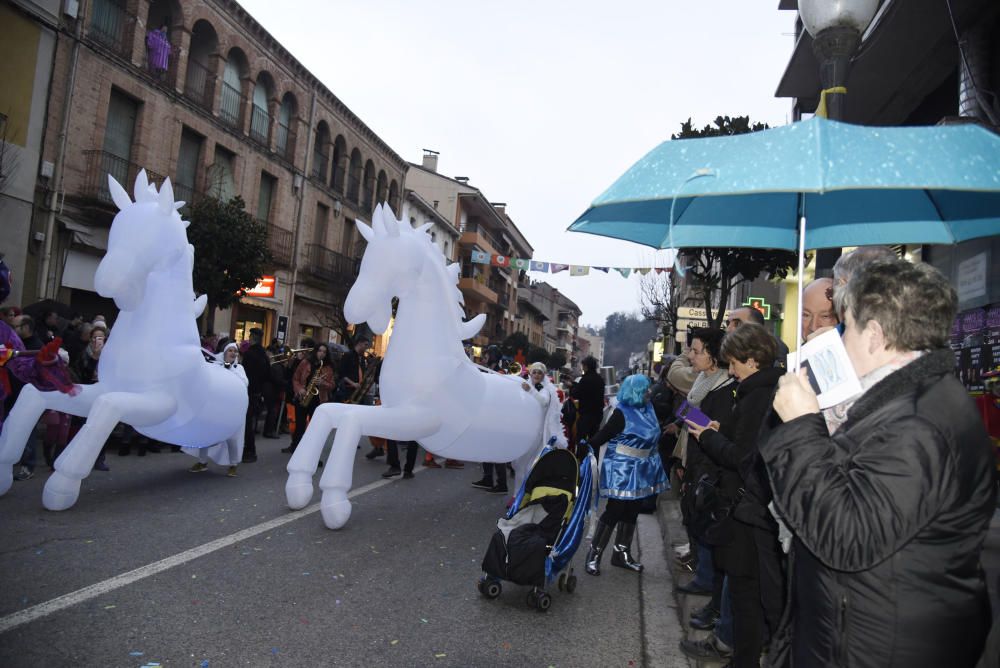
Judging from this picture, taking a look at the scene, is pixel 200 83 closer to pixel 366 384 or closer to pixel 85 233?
pixel 85 233

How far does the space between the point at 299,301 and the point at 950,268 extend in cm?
1974

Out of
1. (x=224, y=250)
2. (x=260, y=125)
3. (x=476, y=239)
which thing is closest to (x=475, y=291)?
(x=476, y=239)

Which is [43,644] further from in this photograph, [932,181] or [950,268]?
[950,268]

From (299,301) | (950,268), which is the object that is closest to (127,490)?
(950,268)

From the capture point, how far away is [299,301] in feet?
75.9

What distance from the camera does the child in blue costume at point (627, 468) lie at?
483cm

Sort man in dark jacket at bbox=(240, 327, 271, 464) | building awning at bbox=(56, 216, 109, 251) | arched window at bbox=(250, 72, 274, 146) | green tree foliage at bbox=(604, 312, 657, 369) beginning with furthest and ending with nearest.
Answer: green tree foliage at bbox=(604, 312, 657, 369)
arched window at bbox=(250, 72, 274, 146)
building awning at bbox=(56, 216, 109, 251)
man in dark jacket at bbox=(240, 327, 271, 464)

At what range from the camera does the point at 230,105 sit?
19.9 meters

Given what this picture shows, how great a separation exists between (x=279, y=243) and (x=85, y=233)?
7.64 meters

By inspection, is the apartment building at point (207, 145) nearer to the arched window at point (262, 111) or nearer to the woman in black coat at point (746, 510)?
the arched window at point (262, 111)

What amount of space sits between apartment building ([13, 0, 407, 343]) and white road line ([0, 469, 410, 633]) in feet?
37.4

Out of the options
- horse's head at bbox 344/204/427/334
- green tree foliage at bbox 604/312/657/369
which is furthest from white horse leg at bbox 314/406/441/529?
green tree foliage at bbox 604/312/657/369

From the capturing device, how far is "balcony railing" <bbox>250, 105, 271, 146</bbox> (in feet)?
68.2

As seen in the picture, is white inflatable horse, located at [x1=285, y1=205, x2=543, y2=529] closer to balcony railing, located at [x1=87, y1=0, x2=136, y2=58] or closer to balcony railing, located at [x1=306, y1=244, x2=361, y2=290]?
balcony railing, located at [x1=87, y1=0, x2=136, y2=58]
